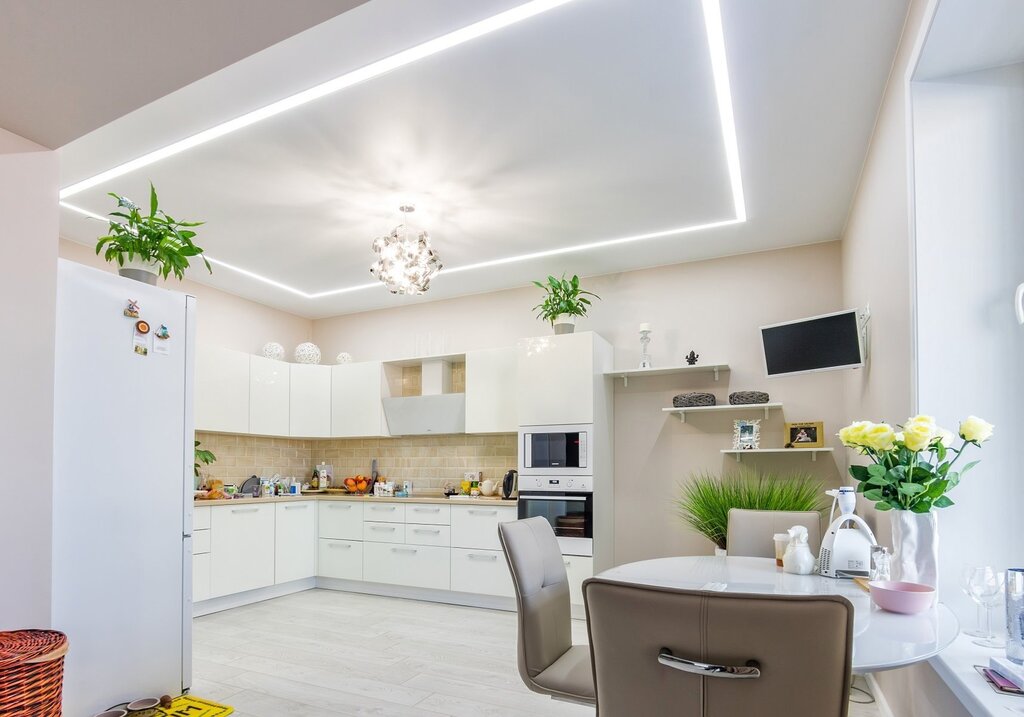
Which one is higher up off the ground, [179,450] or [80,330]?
[80,330]

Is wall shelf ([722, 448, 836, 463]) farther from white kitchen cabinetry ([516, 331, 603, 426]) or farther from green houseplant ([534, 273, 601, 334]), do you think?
green houseplant ([534, 273, 601, 334])

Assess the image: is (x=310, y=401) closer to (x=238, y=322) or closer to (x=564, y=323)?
(x=238, y=322)

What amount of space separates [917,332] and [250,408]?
518cm

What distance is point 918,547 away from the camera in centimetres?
198

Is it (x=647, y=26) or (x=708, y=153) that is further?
(x=708, y=153)

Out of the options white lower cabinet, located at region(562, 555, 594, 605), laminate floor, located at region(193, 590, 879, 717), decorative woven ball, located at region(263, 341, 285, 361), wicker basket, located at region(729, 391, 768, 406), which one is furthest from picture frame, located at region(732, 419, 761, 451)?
decorative woven ball, located at region(263, 341, 285, 361)

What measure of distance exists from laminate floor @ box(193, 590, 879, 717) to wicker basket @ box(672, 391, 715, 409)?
1806 mm

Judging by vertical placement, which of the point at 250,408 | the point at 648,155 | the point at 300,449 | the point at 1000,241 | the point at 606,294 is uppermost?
the point at 648,155

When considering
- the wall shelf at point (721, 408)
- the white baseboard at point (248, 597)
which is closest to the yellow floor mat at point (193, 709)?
the white baseboard at point (248, 597)

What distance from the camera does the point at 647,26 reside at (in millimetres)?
2496

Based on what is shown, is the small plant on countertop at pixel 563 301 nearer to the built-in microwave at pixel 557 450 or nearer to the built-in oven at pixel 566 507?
the built-in microwave at pixel 557 450

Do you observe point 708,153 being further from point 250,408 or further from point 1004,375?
point 250,408

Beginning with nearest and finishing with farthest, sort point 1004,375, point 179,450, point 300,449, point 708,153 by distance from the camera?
1. point 1004,375
2. point 179,450
3. point 708,153
4. point 300,449

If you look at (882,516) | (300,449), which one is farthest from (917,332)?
(300,449)
